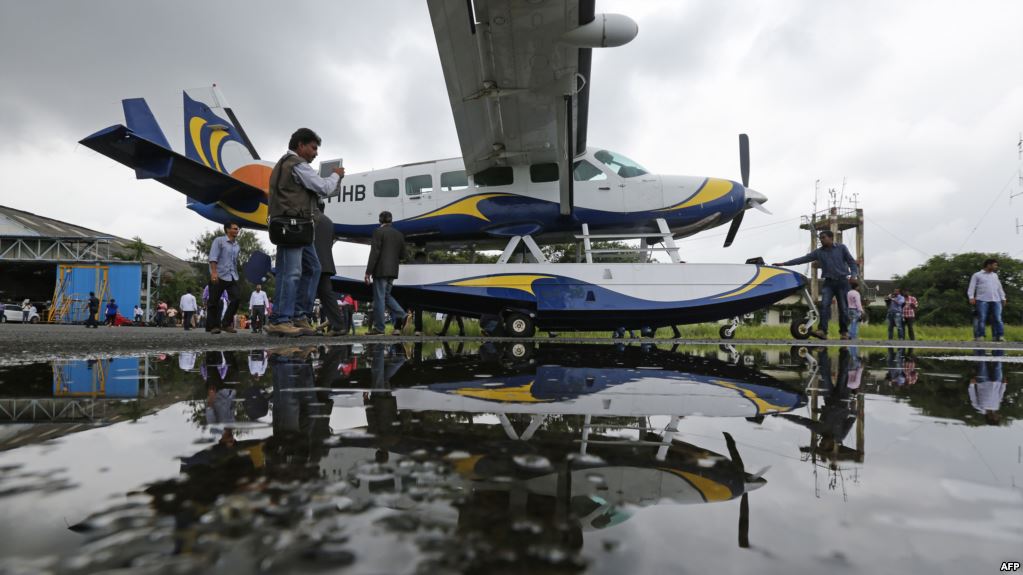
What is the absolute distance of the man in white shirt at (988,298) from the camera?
7.33m

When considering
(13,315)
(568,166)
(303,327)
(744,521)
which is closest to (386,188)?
(568,166)

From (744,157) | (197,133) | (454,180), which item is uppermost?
(197,133)

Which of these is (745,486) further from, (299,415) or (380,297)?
(380,297)

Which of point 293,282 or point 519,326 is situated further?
point 519,326

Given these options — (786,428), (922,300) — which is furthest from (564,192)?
(922,300)

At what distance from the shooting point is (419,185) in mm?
7836

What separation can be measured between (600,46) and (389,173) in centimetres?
413

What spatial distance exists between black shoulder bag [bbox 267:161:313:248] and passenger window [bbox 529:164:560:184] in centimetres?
454

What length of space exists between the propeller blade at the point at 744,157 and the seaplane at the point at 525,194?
2cm

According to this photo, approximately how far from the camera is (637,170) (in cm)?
766

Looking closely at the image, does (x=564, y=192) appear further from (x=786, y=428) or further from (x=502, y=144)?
(x=786, y=428)

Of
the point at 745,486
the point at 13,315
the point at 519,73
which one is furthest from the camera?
the point at 13,315

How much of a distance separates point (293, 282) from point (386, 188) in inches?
169

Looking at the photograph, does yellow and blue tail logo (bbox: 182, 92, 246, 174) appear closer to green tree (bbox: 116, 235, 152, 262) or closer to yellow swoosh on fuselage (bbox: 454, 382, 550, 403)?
yellow swoosh on fuselage (bbox: 454, 382, 550, 403)
